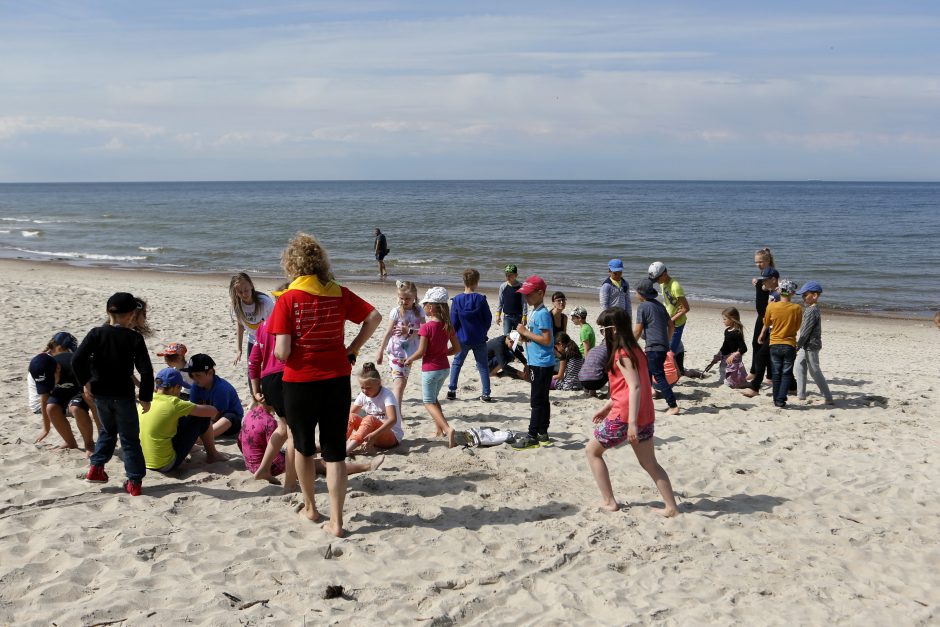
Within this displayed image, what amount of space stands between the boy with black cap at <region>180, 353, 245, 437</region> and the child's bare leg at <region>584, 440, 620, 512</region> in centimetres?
295

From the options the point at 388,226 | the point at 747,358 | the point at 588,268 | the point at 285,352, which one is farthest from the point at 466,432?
the point at 388,226

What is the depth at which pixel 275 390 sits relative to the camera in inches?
194

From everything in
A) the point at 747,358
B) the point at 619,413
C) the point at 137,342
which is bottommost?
the point at 747,358

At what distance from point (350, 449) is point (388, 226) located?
40.2m

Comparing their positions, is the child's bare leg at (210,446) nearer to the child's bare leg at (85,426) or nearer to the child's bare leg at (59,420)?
the child's bare leg at (85,426)

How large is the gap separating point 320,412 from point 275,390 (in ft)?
2.39

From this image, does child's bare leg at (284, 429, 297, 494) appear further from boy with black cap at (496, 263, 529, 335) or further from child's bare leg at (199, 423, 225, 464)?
boy with black cap at (496, 263, 529, 335)

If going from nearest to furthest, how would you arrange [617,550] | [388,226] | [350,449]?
[617,550]
[350,449]
[388,226]

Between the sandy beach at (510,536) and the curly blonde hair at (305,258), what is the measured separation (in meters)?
1.62

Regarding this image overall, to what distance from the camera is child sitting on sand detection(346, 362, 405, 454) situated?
6133mm

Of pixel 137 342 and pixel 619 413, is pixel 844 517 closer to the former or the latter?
pixel 619 413

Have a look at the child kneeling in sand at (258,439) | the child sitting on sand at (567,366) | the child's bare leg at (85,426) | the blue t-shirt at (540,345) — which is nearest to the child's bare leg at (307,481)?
the child kneeling in sand at (258,439)

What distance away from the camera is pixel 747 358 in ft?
37.1

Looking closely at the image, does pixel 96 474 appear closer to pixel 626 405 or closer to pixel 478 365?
pixel 626 405
